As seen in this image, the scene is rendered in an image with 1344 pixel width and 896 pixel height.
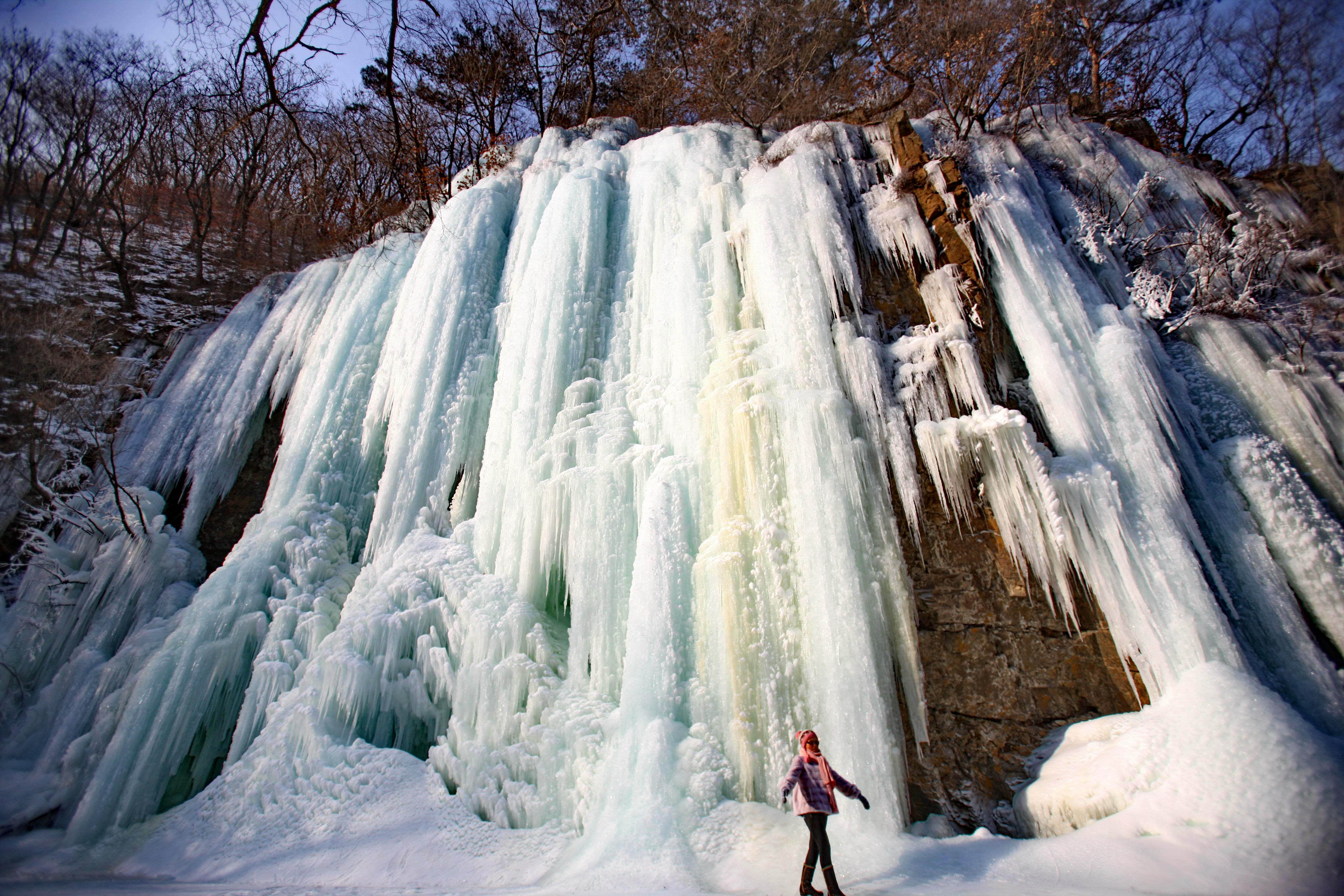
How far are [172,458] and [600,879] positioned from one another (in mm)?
7336

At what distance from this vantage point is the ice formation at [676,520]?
138 inches

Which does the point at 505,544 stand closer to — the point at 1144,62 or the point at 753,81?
the point at 753,81

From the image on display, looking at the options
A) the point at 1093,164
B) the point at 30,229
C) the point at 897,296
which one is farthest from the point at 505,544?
the point at 30,229

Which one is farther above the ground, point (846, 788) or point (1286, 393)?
point (1286, 393)

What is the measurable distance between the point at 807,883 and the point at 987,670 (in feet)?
6.79

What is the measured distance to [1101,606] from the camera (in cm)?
357

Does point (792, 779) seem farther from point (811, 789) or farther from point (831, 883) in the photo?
point (831, 883)

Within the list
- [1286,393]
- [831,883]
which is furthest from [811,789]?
[1286,393]

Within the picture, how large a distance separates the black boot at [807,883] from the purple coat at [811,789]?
9.0 inches

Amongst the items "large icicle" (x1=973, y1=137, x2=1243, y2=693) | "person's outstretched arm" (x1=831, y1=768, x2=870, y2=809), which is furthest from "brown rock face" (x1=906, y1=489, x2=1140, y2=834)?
"person's outstretched arm" (x1=831, y1=768, x2=870, y2=809)

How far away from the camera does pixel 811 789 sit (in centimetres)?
249

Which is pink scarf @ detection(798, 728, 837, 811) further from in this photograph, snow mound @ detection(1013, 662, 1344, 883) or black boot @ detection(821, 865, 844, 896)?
snow mound @ detection(1013, 662, 1344, 883)

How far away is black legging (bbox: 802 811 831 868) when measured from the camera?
7.79ft

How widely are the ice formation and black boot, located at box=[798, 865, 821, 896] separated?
728 millimetres
